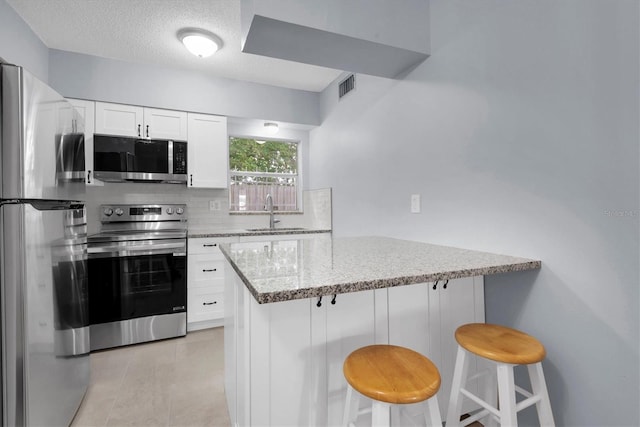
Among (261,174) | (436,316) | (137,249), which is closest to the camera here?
(436,316)

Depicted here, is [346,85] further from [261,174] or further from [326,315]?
[326,315]

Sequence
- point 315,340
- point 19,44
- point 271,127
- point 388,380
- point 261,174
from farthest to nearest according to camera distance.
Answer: point 261,174
point 271,127
point 19,44
point 315,340
point 388,380

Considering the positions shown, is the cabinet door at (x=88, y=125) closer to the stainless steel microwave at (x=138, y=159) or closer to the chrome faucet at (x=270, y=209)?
the stainless steel microwave at (x=138, y=159)

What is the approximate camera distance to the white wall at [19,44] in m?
2.07

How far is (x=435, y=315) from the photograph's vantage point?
1420 mm

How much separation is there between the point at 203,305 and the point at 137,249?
32.2 inches

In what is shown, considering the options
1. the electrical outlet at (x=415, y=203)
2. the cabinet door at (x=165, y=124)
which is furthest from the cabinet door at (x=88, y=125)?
the electrical outlet at (x=415, y=203)

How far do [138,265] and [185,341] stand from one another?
0.82 meters


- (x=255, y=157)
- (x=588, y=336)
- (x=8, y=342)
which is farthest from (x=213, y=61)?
(x=588, y=336)

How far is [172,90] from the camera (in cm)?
307

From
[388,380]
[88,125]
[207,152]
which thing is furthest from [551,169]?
Answer: [88,125]

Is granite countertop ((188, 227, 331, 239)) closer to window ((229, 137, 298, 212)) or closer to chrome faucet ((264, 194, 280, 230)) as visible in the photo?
chrome faucet ((264, 194, 280, 230))

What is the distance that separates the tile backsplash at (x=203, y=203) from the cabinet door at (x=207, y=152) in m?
0.29

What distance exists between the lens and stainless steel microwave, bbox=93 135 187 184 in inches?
108
